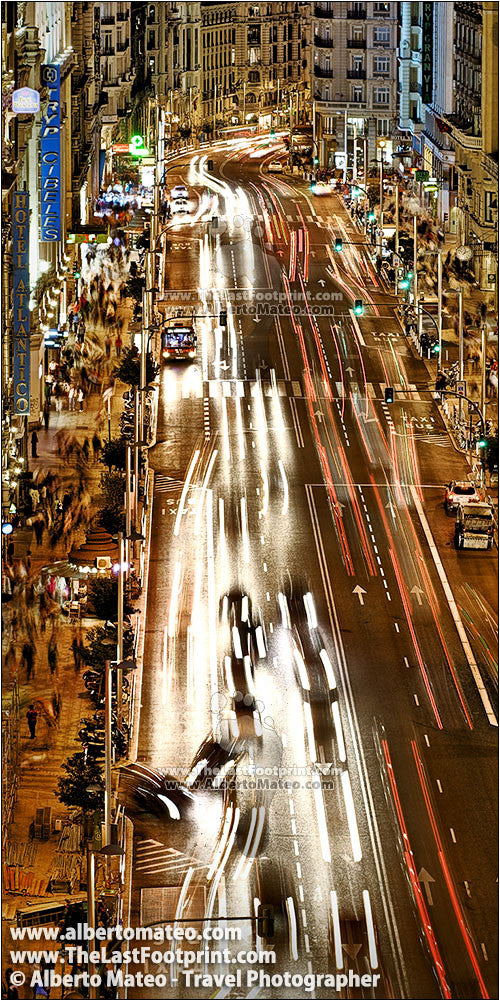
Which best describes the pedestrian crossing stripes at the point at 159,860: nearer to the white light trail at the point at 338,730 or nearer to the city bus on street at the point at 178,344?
the white light trail at the point at 338,730

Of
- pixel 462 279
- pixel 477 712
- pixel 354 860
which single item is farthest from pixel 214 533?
pixel 462 279

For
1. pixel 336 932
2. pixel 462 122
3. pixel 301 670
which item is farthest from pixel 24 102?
pixel 462 122

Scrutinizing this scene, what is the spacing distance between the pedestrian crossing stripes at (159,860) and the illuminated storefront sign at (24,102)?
43.1 meters

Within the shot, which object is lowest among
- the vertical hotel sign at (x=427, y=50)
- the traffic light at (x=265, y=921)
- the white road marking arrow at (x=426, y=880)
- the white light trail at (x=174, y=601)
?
the traffic light at (x=265, y=921)

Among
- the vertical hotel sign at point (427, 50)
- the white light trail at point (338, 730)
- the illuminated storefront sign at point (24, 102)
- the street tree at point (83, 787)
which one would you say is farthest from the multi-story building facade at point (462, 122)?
the street tree at point (83, 787)

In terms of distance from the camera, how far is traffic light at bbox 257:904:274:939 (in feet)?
192

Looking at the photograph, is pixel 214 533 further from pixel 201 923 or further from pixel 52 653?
pixel 201 923

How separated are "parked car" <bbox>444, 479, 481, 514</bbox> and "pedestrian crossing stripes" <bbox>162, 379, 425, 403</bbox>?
64.9ft

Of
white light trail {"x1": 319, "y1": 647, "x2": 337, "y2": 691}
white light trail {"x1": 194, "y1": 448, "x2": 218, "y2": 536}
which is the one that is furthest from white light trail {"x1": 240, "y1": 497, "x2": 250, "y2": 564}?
white light trail {"x1": 319, "y1": 647, "x2": 337, "y2": 691}

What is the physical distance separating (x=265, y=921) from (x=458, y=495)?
45.8 m

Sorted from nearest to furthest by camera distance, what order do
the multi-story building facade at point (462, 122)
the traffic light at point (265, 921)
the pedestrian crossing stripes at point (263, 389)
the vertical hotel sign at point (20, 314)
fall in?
the traffic light at point (265, 921) → the vertical hotel sign at point (20, 314) → the pedestrian crossing stripes at point (263, 389) → the multi-story building facade at point (462, 122)

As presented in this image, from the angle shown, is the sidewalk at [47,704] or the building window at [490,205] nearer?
the sidewalk at [47,704]

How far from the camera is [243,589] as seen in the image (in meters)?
92.1

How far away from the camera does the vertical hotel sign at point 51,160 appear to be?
119 metres
